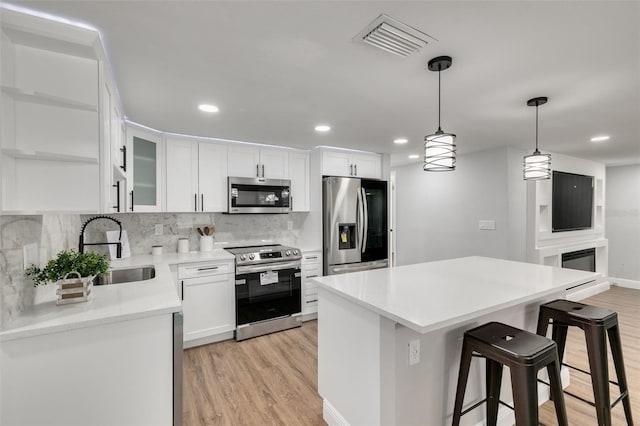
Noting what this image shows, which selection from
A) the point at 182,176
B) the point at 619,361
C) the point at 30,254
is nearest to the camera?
the point at 30,254

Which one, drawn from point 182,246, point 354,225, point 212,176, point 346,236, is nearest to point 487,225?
point 354,225

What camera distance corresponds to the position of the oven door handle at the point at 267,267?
333 centimetres

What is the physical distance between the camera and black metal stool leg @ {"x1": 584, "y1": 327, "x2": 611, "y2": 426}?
1774 millimetres

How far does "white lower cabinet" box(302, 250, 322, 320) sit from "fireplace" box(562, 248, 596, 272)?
3.90 m

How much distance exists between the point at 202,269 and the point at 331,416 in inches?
74.7

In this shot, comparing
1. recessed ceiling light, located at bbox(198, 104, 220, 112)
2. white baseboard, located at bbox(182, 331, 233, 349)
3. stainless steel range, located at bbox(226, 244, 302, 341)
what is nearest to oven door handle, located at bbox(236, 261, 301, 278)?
stainless steel range, located at bbox(226, 244, 302, 341)

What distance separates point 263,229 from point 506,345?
3.21 m

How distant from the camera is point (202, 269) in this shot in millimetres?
3170

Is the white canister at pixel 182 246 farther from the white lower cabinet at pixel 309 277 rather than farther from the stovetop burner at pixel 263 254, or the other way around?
the white lower cabinet at pixel 309 277

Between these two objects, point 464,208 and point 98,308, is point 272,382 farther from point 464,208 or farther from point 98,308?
point 464,208

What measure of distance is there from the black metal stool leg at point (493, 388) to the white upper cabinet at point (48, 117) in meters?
2.26

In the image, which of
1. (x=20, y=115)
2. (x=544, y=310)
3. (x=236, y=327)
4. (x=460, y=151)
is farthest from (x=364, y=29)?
(x=460, y=151)

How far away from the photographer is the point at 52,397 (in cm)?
134

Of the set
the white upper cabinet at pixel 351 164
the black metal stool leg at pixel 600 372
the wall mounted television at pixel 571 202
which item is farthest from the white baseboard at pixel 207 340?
the wall mounted television at pixel 571 202
